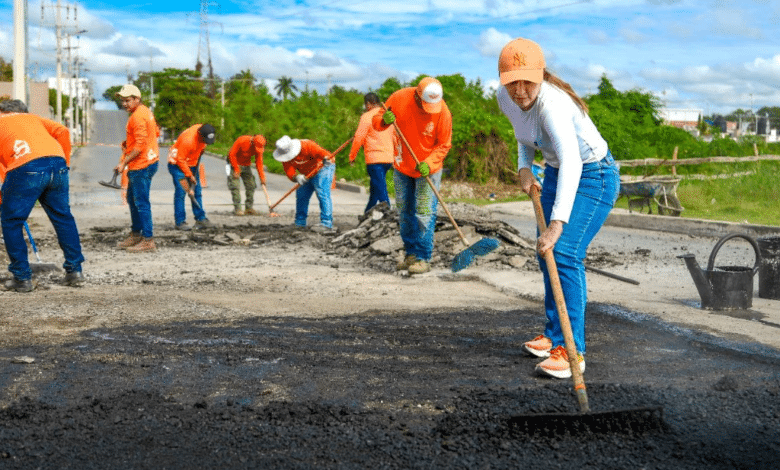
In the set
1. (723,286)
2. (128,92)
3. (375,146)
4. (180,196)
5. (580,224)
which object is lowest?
(723,286)

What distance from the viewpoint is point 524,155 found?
5223 mm

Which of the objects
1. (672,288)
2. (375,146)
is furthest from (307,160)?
(672,288)

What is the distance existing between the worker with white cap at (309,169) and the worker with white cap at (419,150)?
378 centimetres

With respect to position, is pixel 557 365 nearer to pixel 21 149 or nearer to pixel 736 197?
pixel 21 149

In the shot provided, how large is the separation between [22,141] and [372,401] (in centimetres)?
489

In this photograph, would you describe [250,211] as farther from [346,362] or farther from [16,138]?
[346,362]

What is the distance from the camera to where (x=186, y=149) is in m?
13.4

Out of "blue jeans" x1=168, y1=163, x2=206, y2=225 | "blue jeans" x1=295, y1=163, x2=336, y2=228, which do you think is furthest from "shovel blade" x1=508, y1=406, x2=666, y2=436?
"blue jeans" x1=168, y1=163, x2=206, y2=225

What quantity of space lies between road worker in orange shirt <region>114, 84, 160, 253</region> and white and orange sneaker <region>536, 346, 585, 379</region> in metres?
6.92

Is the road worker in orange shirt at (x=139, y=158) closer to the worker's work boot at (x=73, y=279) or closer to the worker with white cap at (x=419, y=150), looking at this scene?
the worker's work boot at (x=73, y=279)

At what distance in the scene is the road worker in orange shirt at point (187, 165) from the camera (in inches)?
524

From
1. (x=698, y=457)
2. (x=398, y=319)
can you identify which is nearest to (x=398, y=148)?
(x=398, y=319)

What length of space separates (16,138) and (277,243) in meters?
4.75

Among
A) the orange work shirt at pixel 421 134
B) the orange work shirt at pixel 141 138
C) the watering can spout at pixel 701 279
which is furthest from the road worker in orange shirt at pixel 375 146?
the watering can spout at pixel 701 279
